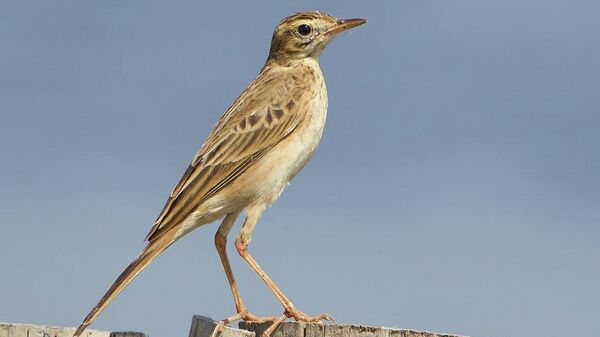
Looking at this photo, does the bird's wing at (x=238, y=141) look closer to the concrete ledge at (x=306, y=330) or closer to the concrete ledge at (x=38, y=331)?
the concrete ledge at (x=38, y=331)

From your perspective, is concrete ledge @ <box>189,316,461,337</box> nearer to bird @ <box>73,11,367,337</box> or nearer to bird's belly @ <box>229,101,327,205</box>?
bird @ <box>73,11,367,337</box>

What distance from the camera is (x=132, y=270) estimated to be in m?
9.16

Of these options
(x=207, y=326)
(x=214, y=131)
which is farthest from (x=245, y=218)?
(x=207, y=326)

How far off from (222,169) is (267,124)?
82 cm

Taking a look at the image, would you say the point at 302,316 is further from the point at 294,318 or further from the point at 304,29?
the point at 304,29

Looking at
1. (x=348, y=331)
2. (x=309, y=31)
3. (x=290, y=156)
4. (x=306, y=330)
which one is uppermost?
(x=309, y=31)

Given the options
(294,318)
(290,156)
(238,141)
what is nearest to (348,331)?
(294,318)

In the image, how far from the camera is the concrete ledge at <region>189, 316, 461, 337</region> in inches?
279

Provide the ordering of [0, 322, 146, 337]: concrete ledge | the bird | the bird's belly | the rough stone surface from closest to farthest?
the rough stone surface → [0, 322, 146, 337]: concrete ledge → the bird → the bird's belly

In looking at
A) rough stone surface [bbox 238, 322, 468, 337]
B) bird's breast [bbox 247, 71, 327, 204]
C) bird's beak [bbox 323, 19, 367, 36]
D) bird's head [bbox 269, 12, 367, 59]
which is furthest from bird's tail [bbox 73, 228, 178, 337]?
bird's beak [bbox 323, 19, 367, 36]

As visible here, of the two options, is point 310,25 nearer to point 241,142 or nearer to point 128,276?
point 241,142

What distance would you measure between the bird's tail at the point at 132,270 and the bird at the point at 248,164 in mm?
11

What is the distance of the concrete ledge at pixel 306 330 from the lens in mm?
7090

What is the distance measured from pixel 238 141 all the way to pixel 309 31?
2.07 meters
